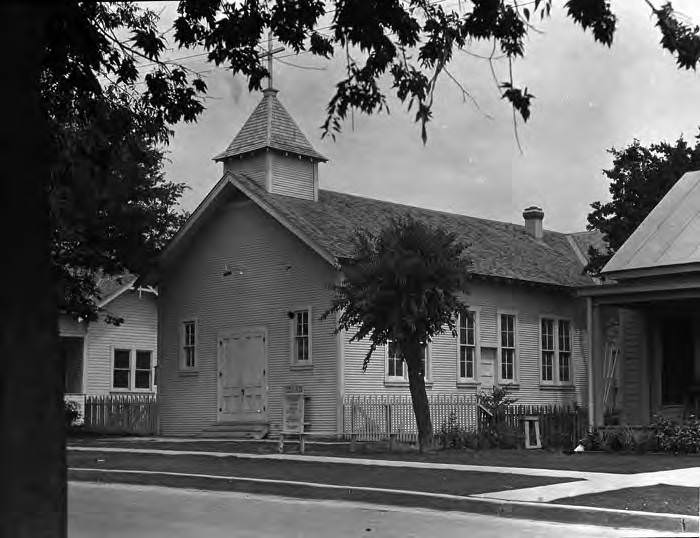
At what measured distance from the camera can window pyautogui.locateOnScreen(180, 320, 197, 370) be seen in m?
32.4

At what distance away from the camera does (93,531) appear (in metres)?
11.6

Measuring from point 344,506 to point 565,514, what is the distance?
2845 mm

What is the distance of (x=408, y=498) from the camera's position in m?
14.2

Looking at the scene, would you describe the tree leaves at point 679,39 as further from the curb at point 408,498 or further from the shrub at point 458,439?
the shrub at point 458,439

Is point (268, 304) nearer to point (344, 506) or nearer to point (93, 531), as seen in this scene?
point (344, 506)

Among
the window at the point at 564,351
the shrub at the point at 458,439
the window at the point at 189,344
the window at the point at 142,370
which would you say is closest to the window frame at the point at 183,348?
the window at the point at 189,344

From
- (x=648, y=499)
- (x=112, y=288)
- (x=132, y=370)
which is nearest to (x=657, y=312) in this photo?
(x=648, y=499)

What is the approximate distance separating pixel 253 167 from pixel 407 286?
34.6 feet

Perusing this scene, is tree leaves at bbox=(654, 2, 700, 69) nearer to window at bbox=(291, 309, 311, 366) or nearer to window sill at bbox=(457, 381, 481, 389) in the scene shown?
window at bbox=(291, 309, 311, 366)

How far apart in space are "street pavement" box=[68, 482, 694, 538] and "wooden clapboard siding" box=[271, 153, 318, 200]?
16.2 meters

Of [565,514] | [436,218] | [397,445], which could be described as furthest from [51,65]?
[436,218]

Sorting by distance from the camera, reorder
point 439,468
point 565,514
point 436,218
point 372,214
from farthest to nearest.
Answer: point 436,218, point 372,214, point 439,468, point 565,514

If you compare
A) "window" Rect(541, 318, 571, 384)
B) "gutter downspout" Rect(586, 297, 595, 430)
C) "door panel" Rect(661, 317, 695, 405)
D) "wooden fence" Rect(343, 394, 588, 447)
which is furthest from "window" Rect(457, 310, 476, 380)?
"gutter downspout" Rect(586, 297, 595, 430)

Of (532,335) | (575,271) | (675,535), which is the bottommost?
(675,535)
